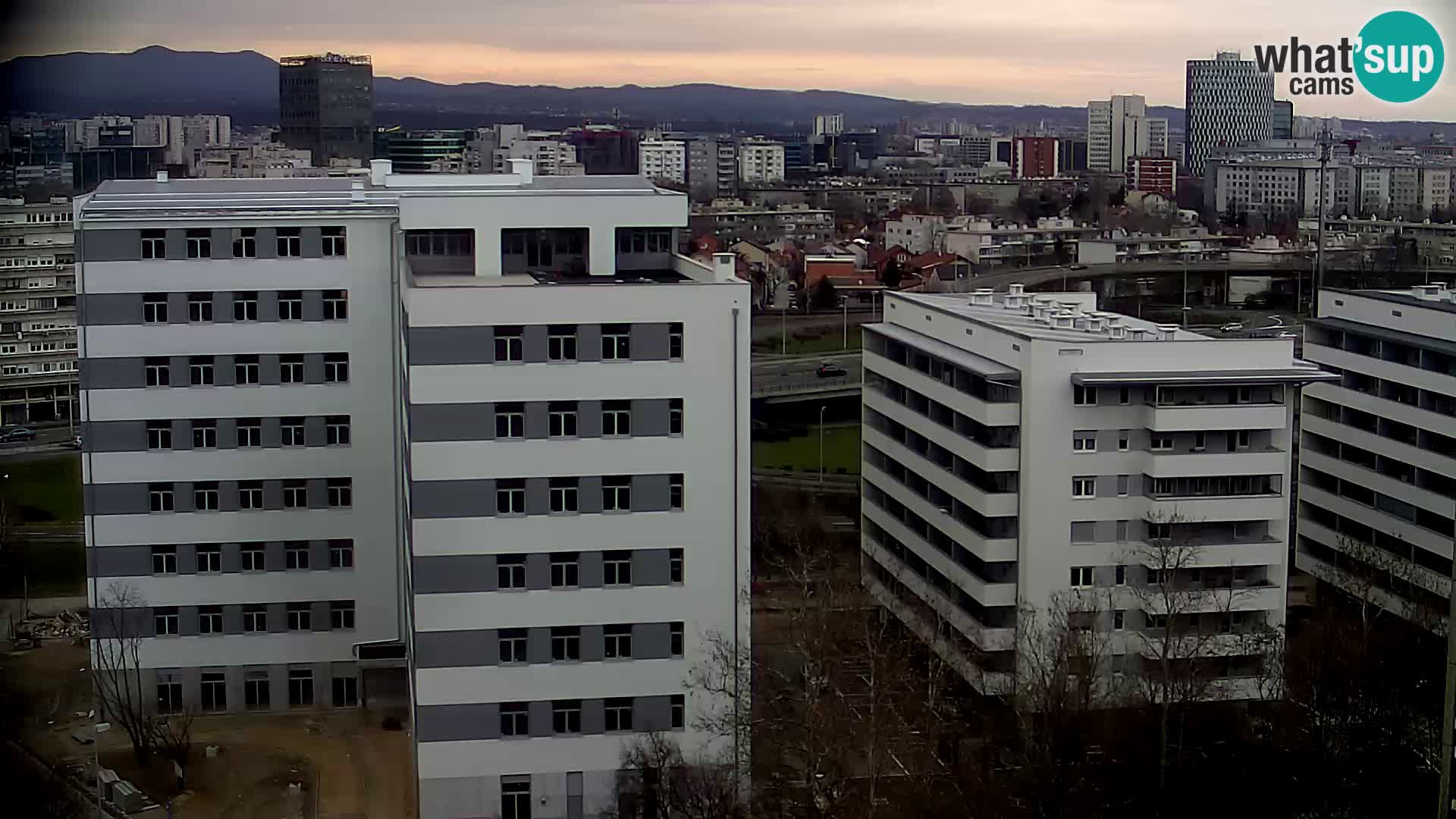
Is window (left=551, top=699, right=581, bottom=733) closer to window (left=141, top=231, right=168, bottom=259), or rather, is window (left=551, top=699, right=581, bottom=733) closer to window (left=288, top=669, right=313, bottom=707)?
window (left=288, top=669, right=313, bottom=707)

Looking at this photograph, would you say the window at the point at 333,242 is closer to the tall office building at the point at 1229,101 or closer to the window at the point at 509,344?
the window at the point at 509,344

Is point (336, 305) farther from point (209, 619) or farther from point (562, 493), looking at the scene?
point (562, 493)

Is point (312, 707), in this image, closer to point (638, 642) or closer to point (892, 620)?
point (638, 642)

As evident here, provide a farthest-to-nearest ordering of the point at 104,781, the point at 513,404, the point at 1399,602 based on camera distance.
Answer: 1. the point at 1399,602
2. the point at 104,781
3. the point at 513,404

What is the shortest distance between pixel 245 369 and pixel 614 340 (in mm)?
1908

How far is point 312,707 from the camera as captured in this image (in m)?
6.41

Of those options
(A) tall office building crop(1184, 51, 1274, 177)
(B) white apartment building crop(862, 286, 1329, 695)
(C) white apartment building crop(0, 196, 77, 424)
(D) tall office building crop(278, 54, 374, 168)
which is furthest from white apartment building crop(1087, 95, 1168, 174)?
(B) white apartment building crop(862, 286, 1329, 695)

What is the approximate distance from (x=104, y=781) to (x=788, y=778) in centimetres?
220

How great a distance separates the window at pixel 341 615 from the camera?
643cm

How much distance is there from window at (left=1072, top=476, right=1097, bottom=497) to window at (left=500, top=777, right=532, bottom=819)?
2.33 m

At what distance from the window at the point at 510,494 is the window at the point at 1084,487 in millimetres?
2220

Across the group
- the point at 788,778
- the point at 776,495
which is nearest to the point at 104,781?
the point at 788,778

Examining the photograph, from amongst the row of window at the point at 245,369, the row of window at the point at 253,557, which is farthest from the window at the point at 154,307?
the row of window at the point at 253,557

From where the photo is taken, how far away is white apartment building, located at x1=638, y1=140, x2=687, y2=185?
25.0 metres
